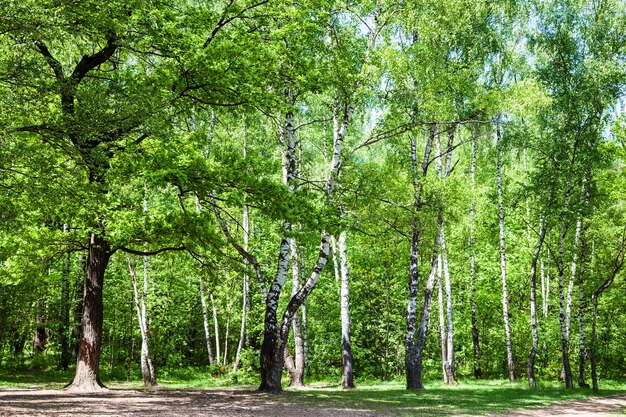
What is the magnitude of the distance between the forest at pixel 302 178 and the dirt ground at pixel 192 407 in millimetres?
2164

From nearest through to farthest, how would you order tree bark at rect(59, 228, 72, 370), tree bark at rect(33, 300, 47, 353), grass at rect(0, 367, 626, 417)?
grass at rect(0, 367, 626, 417) < tree bark at rect(59, 228, 72, 370) < tree bark at rect(33, 300, 47, 353)

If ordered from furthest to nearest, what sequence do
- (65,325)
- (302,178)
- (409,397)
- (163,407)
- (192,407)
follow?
(65,325), (302,178), (409,397), (192,407), (163,407)

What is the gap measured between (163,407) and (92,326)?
4.91 m

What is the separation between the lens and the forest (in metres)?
10.5

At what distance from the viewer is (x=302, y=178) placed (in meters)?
17.2

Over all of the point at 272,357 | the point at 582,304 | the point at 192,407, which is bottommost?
the point at 192,407

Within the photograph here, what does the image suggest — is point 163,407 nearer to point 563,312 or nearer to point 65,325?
point 563,312

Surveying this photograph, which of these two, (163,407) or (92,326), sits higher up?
(92,326)

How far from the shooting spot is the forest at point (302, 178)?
10.5 meters

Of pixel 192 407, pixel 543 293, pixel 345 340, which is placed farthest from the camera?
pixel 543 293

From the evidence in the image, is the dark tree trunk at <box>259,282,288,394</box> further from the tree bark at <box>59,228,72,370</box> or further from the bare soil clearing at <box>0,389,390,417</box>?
the tree bark at <box>59,228,72,370</box>

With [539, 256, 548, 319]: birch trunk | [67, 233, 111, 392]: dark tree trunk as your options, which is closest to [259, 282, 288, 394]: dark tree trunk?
[67, 233, 111, 392]: dark tree trunk

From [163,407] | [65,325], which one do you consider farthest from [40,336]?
[163,407]

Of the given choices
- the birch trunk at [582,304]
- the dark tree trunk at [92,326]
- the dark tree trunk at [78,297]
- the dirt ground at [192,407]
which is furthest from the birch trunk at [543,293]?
the dark tree trunk at [78,297]
